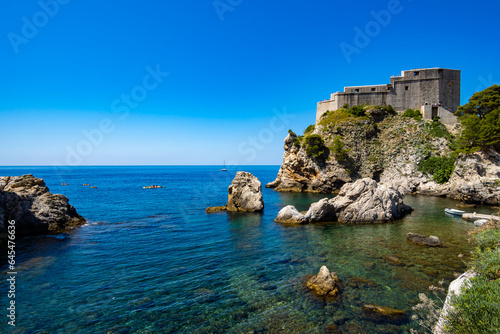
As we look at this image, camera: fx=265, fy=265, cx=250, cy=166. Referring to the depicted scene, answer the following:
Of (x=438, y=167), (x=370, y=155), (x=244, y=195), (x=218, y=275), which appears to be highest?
(x=370, y=155)

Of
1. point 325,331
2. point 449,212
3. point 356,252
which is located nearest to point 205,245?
point 356,252

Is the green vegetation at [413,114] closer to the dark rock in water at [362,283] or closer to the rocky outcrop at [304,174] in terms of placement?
the rocky outcrop at [304,174]

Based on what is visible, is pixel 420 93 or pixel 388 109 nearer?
pixel 420 93

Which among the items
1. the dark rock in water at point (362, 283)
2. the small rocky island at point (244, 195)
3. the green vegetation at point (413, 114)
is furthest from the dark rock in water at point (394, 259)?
the green vegetation at point (413, 114)

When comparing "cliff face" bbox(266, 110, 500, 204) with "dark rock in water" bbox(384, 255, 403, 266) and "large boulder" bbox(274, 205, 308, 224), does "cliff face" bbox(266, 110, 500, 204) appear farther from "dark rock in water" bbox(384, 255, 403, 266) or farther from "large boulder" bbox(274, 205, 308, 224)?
"dark rock in water" bbox(384, 255, 403, 266)

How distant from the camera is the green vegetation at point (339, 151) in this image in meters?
56.7

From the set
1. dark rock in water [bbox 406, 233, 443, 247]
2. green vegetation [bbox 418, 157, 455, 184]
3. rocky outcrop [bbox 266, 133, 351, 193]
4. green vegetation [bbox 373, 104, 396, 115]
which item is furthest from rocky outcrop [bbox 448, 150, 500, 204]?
dark rock in water [bbox 406, 233, 443, 247]

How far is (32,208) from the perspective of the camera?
2497 cm

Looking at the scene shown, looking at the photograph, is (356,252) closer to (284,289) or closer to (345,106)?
(284,289)

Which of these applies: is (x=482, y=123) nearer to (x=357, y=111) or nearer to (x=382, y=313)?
(x=357, y=111)

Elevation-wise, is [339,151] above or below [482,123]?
below

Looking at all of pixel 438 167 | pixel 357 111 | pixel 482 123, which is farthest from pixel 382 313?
pixel 357 111

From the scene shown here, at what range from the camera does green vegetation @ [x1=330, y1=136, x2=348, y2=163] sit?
2233 inches

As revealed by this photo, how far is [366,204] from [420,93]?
4708cm
